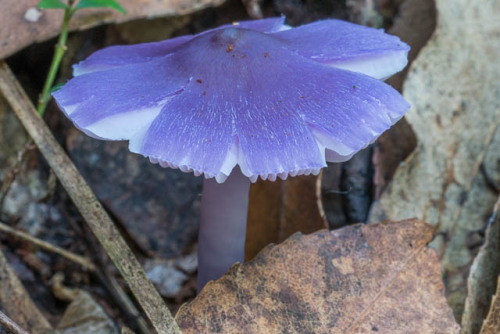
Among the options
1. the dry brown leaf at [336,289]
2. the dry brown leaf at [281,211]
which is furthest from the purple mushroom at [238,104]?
the dry brown leaf at [336,289]

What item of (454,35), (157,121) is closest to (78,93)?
(157,121)

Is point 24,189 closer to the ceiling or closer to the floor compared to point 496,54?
closer to the floor

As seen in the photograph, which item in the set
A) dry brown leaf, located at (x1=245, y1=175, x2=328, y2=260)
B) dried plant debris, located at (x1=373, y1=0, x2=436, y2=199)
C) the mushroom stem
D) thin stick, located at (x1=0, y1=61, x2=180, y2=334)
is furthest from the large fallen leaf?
thin stick, located at (x1=0, y1=61, x2=180, y2=334)

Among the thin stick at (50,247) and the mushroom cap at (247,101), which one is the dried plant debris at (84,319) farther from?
the mushroom cap at (247,101)

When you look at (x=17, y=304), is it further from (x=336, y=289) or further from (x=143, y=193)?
(x=336, y=289)

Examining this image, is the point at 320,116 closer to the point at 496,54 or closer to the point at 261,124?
the point at 261,124

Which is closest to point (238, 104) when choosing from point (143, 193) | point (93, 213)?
point (93, 213)

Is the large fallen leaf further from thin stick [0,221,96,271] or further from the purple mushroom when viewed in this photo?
thin stick [0,221,96,271]
